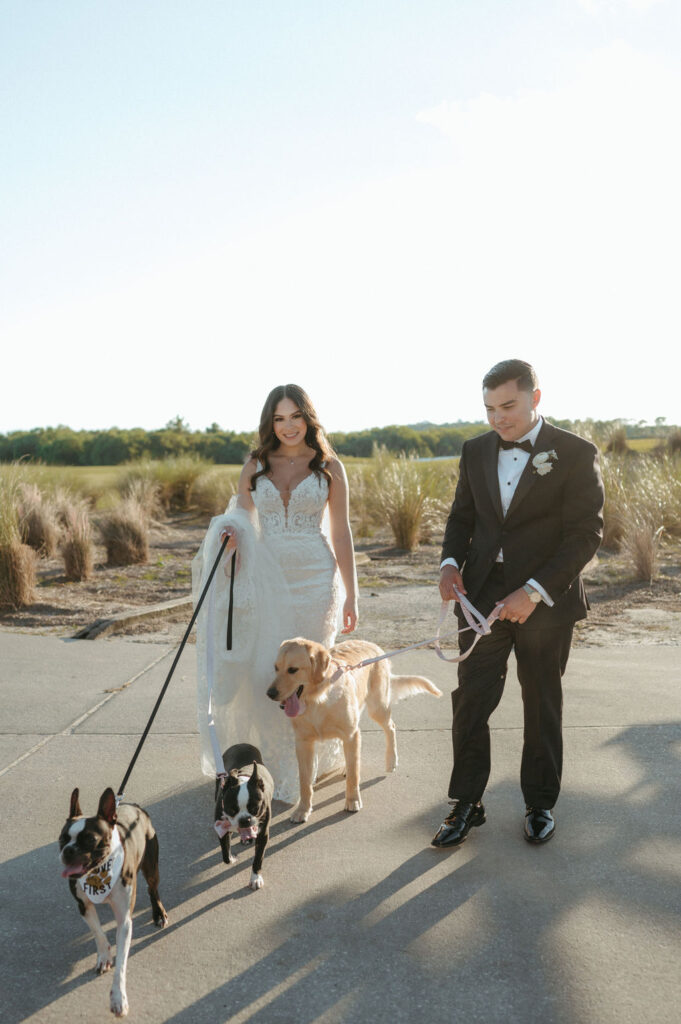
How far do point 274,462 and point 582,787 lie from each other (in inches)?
99.2

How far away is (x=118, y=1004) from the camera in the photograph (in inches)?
100

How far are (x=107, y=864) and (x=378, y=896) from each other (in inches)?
46.8

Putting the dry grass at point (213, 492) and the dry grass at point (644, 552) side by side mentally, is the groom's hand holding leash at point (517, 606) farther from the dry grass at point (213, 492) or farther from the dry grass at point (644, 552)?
the dry grass at point (213, 492)

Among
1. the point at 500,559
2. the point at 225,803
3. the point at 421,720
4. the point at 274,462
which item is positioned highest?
the point at 274,462

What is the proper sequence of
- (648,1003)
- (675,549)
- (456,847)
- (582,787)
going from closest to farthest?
(648,1003) < (456,847) < (582,787) < (675,549)

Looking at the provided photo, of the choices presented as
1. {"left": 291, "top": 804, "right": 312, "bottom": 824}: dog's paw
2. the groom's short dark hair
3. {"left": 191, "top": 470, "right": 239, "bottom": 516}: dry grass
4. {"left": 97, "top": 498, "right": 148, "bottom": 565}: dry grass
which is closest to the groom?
the groom's short dark hair

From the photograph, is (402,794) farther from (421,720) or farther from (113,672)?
(113,672)

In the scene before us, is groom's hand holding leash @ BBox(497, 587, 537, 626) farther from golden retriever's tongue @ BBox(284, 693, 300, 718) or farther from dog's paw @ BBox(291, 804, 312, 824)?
dog's paw @ BBox(291, 804, 312, 824)

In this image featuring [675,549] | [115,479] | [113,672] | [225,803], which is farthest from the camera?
[115,479]

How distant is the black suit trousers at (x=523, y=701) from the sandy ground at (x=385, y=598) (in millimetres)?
3579

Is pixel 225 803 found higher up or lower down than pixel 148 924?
higher up

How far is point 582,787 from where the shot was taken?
424 centimetres

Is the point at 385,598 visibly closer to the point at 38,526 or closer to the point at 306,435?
the point at 306,435

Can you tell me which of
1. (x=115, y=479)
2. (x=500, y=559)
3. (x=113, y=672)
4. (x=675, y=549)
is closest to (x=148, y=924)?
(x=500, y=559)
